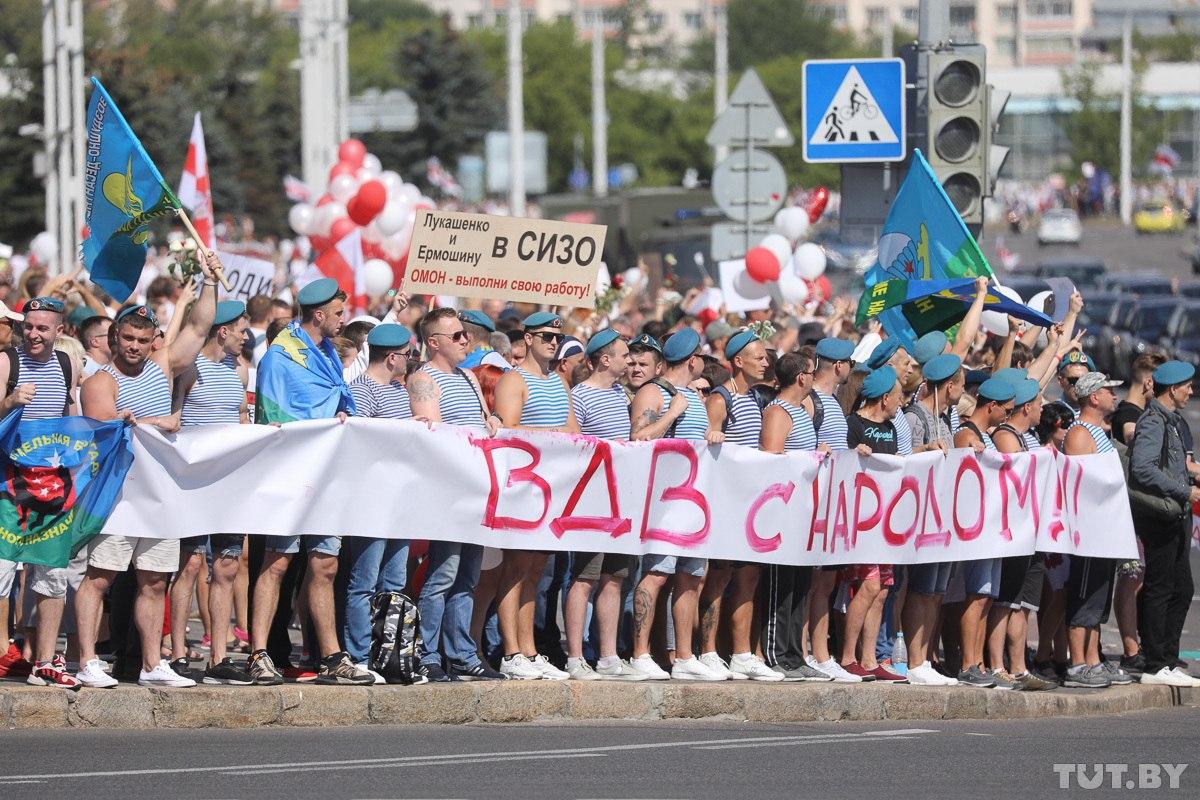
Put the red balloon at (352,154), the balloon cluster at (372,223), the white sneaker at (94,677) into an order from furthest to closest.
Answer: the red balloon at (352,154) < the balloon cluster at (372,223) < the white sneaker at (94,677)

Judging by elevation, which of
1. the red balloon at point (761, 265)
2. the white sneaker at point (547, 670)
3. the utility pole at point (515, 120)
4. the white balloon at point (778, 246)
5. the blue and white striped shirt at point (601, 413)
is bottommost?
the white sneaker at point (547, 670)

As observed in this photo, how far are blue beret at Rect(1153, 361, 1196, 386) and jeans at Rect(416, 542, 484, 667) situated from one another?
4116 millimetres

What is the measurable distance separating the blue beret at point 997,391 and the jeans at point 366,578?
3.40 meters

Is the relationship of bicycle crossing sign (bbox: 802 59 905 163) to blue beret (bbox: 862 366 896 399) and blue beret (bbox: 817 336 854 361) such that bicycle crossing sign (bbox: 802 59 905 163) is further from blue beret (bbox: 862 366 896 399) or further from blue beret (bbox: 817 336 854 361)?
blue beret (bbox: 862 366 896 399)

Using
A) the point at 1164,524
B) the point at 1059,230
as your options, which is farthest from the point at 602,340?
the point at 1059,230

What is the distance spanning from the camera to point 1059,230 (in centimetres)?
8250

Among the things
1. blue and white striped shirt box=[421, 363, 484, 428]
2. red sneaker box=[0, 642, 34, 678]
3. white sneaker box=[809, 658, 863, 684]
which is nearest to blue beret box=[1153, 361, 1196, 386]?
white sneaker box=[809, 658, 863, 684]

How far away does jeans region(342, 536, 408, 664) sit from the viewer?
36.8 ft

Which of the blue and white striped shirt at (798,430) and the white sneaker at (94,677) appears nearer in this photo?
the white sneaker at (94,677)

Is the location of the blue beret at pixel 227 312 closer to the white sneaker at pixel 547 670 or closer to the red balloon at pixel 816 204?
the white sneaker at pixel 547 670

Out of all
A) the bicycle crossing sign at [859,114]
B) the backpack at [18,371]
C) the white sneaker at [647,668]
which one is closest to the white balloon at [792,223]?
the bicycle crossing sign at [859,114]

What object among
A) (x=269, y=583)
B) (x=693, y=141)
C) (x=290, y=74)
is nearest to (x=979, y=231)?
(x=269, y=583)

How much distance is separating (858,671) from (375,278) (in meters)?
9.65

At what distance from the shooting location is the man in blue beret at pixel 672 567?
39.4ft
